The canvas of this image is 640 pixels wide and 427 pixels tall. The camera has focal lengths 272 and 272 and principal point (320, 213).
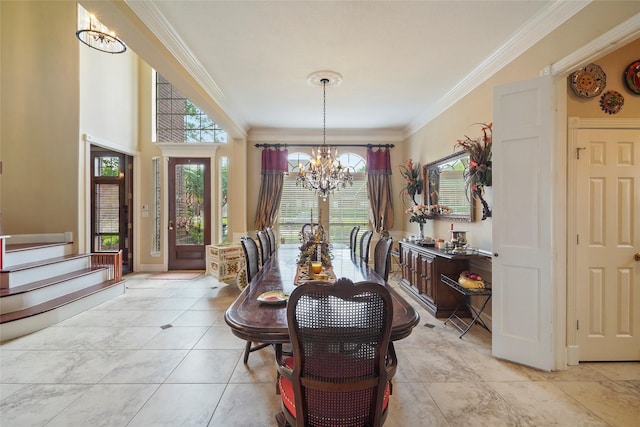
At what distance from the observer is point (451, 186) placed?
3.96 meters

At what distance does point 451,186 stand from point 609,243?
182cm

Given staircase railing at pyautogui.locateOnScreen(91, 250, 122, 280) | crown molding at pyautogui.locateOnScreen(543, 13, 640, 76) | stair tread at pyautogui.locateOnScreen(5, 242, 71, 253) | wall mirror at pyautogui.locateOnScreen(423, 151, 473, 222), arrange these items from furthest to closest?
staircase railing at pyautogui.locateOnScreen(91, 250, 122, 280)
stair tread at pyautogui.locateOnScreen(5, 242, 71, 253)
wall mirror at pyautogui.locateOnScreen(423, 151, 473, 222)
crown molding at pyautogui.locateOnScreen(543, 13, 640, 76)

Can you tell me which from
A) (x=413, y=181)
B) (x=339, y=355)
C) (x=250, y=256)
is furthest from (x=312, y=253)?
(x=413, y=181)

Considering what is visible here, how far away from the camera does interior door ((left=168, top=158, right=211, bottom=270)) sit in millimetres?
5938

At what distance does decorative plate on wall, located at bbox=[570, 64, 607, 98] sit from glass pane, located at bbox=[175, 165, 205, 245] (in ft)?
19.7

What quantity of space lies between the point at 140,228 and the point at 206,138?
240 centimetres

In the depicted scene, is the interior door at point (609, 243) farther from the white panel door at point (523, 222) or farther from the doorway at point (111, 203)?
the doorway at point (111, 203)

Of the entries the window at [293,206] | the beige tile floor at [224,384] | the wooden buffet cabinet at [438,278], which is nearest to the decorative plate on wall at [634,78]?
the wooden buffet cabinet at [438,278]

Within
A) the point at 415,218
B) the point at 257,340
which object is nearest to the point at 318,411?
the point at 257,340

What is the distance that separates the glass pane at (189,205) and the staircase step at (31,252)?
6.18 ft

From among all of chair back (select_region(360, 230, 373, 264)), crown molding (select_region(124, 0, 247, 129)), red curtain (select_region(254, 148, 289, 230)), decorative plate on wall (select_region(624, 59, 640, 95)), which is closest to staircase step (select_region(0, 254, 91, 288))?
red curtain (select_region(254, 148, 289, 230))

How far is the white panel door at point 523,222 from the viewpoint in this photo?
2234 mm

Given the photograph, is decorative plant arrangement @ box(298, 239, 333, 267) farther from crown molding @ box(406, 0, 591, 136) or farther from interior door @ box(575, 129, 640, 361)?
crown molding @ box(406, 0, 591, 136)

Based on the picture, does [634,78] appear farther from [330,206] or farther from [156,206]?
[156,206]
